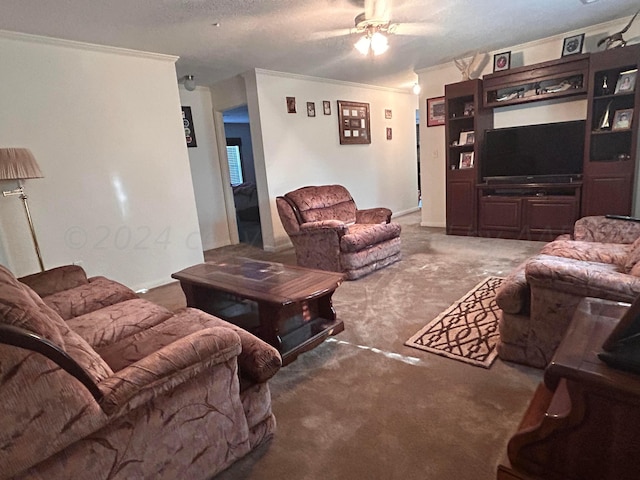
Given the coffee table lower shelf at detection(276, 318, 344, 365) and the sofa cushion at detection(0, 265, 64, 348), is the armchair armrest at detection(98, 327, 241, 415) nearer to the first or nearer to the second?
the sofa cushion at detection(0, 265, 64, 348)

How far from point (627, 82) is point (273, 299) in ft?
14.1

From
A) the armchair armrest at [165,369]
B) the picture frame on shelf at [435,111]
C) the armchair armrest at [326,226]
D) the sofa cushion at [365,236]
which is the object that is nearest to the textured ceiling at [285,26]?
the picture frame on shelf at [435,111]

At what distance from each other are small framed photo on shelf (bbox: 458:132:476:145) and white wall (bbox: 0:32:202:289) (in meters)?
3.58

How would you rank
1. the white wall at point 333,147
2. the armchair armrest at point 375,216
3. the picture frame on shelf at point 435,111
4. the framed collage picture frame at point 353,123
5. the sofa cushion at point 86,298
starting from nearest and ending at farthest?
the sofa cushion at point 86,298
the armchair armrest at point 375,216
the white wall at point 333,147
the picture frame on shelf at point 435,111
the framed collage picture frame at point 353,123

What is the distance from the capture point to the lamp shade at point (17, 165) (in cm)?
265

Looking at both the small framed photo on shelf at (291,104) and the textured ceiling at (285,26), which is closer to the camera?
the textured ceiling at (285,26)

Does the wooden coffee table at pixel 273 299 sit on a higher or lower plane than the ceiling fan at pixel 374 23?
Result: lower

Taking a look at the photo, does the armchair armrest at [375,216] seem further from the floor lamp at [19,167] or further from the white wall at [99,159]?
the floor lamp at [19,167]

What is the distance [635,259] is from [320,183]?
163 inches

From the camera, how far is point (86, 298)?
2.20 metres

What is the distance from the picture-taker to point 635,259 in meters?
1.93

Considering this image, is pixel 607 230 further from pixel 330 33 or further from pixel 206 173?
pixel 206 173

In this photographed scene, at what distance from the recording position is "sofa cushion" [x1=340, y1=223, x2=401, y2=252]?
354 centimetres

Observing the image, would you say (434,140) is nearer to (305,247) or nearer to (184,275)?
(305,247)
